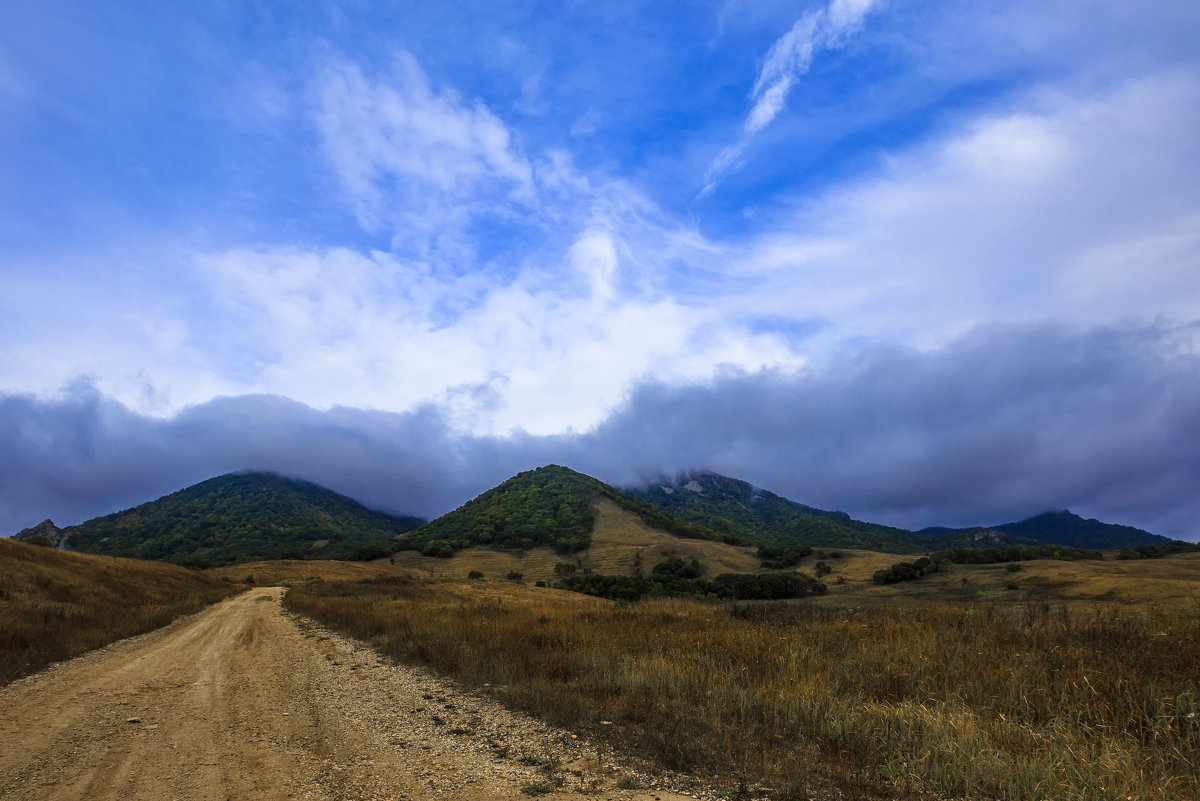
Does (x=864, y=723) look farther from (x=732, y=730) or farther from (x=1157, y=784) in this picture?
(x=1157, y=784)

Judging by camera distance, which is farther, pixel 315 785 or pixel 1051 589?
pixel 1051 589

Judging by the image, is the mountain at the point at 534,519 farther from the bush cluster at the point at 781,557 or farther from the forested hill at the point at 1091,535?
the forested hill at the point at 1091,535

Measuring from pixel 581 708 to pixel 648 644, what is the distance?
13.3 feet

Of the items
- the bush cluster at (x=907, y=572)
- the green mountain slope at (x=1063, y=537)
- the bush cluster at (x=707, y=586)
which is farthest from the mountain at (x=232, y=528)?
the green mountain slope at (x=1063, y=537)

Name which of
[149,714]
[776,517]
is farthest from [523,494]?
[149,714]

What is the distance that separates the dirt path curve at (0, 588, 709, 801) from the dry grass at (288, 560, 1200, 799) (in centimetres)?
97

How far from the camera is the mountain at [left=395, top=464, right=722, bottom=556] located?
9300 centimetres

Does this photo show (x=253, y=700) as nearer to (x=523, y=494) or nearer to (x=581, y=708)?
(x=581, y=708)

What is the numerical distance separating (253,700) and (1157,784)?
11996 millimetres

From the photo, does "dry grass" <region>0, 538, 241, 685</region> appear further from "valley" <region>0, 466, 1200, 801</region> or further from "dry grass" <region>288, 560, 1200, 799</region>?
"dry grass" <region>288, 560, 1200, 799</region>

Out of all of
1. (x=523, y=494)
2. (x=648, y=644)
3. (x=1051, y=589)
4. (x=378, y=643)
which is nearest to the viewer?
(x=648, y=644)

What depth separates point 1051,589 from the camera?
2141 cm

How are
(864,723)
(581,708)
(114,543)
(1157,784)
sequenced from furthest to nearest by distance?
(114,543) → (581,708) → (864,723) → (1157,784)

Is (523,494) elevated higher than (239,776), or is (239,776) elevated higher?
(523,494)
